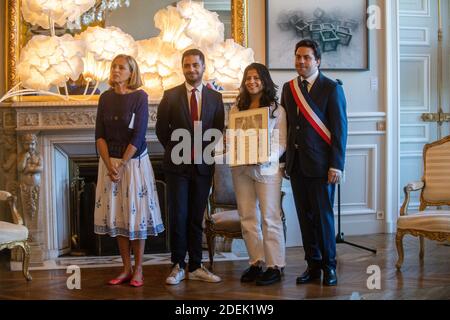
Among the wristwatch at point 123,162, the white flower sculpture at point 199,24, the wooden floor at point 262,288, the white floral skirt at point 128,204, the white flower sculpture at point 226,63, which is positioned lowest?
the wooden floor at point 262,288

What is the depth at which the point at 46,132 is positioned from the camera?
456 centimetres

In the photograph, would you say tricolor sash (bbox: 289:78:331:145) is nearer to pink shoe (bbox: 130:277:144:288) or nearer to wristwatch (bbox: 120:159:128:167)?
wristwatch (bbox: 120:159:128:167)

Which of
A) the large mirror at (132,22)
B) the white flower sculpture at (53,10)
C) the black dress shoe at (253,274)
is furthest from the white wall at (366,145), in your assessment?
the white flower sculpture at (53,10)

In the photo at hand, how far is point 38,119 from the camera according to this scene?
449 cm

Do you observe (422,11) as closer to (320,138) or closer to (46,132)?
(320,138)

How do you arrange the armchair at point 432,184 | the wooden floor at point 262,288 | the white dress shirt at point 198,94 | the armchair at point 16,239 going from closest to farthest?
the wooden floor at point 262,288 < the white dress shirt at point 198,94 < the armchair at point 16,239 < the armchair at point 432,184

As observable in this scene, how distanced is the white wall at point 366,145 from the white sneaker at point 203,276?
1955 millimetres

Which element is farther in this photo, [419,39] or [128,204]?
[419,39]

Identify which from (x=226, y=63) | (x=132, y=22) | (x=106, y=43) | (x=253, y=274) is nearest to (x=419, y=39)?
(x=226, y=63)

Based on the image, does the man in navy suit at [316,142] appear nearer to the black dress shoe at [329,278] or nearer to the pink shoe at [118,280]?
the black dress shoe at [329,278]

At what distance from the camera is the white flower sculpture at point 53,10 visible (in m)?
4.36

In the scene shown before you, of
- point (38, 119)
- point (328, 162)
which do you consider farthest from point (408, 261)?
point (38, 119)

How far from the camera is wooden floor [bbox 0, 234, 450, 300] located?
338 cm

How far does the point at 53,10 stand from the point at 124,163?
1.48 meters
